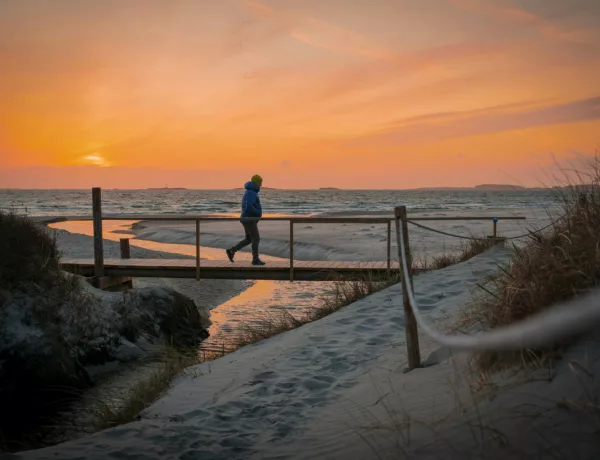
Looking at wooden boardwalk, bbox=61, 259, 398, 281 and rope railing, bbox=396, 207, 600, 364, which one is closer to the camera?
rope railing, bbox=396, 207, 600, 364

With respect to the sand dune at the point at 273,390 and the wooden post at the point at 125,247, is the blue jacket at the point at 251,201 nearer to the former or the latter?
the wooden post at the point at 125,247

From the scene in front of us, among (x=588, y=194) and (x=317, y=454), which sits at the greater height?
(x=588, y=194)

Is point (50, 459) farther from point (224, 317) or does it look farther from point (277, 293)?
point (277, 293)

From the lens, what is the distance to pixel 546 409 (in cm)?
279

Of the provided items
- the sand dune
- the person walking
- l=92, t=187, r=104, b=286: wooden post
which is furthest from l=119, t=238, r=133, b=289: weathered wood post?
the sand dune

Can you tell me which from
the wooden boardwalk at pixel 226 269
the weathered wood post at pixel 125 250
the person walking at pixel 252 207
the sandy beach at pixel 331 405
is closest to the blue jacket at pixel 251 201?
the person walking at pixel 252 207

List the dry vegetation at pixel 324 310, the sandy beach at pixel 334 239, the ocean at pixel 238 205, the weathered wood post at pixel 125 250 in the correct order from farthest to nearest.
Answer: the ocean at pixel 238 205 < the sandy beach at pixel 334 239 < the weathered wood post at pixel 125 250 < the dry vegetation at pixel 324 310

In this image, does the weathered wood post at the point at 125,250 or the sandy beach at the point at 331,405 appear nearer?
the sandy beach at the point at 331,405

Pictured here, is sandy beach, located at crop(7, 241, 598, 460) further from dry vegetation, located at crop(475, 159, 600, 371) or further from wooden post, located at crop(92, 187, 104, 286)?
wooden post, located at crop(92, 187, 104, 286)

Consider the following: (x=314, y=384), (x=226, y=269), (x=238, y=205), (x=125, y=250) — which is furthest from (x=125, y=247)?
(x=238, y=205)

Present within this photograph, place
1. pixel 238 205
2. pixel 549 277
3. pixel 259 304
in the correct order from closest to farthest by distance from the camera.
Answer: pixel 549 277, pixel 259 304, pixel 238 205

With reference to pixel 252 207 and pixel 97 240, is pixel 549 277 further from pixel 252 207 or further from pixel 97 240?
pixel 97 240

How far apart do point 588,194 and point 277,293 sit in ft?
29.5

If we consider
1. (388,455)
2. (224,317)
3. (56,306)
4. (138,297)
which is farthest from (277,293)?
(388,455)
